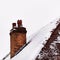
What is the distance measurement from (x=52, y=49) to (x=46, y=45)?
0.16 meters

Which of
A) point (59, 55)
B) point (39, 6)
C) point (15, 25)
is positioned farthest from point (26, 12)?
point (59, 55)

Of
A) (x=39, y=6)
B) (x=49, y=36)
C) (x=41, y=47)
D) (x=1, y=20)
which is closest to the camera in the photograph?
(x=41, y=47)

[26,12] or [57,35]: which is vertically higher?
[57,35]

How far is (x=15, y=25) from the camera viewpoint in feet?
18.2

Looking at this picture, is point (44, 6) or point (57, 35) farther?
point (44, 6)

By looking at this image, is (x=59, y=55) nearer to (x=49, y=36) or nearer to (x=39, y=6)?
(x=49, y=36)

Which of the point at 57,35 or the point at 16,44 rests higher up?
the point at 57,35

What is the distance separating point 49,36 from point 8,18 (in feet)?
99.7

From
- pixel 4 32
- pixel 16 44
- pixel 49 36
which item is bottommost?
pixel 4 32

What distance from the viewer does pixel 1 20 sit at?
109 ft

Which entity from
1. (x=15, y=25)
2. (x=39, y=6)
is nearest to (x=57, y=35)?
(x=15, y=25)

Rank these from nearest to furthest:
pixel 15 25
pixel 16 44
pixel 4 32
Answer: pixel 16 44, pixel 15 25, pixel 4 32

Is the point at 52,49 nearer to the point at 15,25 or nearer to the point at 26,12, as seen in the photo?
the point at 15,25

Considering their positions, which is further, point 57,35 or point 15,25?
point 15,25
